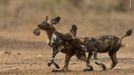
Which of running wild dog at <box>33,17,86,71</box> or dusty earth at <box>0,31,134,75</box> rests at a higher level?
running wild dog at <box>33,17,86,71</box>

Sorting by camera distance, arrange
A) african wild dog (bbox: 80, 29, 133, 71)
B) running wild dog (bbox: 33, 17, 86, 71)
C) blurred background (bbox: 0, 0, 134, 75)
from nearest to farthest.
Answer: running wild dog (bbox: 33, 17, 86, 71)
african wild dog (bbox: 80, 29, 133, 71)
blurred background (bbox: 0, 0, 134, 75)

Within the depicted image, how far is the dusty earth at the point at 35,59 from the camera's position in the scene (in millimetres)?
18031

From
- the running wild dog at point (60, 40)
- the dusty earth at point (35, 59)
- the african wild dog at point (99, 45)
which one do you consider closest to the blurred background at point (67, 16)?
the dusty earth at point (35, 59)

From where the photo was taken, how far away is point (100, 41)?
18.2 m

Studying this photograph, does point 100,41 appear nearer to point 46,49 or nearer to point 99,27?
point 46,49

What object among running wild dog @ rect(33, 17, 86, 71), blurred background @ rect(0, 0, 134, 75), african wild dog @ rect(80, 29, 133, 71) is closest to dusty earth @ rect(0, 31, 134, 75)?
african wild dog @ rect(80, 29, 133, 71)

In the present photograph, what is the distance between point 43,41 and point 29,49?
431cm

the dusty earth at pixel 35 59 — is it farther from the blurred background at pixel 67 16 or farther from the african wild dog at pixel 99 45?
the blurred background at pixel 67 16

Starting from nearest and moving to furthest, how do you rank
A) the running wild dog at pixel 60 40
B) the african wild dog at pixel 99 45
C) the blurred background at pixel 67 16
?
1. the running wild dog at pixel 60 40
2. the african wild dog at pixel 99 45
3. the blurred background at pixel 67 16

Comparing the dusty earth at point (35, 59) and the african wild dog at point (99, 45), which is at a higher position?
the african wild dog at point (99, 45)

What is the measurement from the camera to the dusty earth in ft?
59.2

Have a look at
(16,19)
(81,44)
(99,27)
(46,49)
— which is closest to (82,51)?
(81,44)

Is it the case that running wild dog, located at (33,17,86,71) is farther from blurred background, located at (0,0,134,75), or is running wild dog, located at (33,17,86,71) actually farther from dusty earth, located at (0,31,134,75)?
blurred background, located at (0,0,134,75)

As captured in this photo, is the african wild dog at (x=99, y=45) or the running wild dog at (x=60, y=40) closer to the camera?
the running wild dog at (x=60, y=40)
